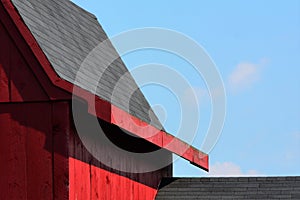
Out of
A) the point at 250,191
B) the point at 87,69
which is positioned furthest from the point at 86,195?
the point at 250,191

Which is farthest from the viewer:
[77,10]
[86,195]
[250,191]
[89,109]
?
[77,10]

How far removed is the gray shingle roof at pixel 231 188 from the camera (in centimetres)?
1598

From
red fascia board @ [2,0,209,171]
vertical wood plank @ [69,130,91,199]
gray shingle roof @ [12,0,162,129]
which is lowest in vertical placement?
vertical wood plank @ [69,130,91,199]

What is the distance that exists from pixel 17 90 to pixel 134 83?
620 cm

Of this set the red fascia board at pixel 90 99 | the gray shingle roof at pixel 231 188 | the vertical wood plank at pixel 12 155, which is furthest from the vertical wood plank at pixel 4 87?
the gray shingle roof at pixel 231 188

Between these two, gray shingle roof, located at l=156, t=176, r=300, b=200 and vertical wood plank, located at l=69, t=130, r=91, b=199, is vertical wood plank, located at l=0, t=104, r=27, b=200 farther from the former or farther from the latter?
gray shingle roof, located at l=156, t=176, r=300, b=200

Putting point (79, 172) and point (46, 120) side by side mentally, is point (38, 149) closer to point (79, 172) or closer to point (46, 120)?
point (46, 120)

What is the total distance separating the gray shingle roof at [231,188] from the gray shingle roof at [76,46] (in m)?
1.26

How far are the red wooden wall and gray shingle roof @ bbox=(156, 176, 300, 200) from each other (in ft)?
13.1

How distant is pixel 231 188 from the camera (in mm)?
16328

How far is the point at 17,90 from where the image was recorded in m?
12.3

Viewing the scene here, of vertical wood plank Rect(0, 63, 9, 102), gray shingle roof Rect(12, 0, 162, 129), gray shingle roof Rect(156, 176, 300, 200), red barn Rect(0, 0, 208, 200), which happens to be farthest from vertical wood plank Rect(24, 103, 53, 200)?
gray shingle roof Rect(156, 176, 300, 200)

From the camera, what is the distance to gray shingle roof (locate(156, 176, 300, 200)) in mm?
15984

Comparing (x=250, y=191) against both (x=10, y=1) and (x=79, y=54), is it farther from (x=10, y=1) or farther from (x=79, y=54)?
(x=10, y=1)
